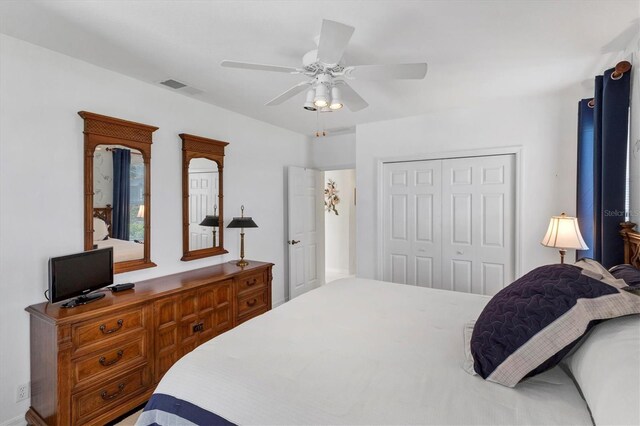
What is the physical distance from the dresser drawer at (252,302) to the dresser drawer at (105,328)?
1023 millimetres

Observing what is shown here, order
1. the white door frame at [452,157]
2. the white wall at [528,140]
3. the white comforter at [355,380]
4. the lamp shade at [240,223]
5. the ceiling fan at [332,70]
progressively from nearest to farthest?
1. the white comforter at [355,380]
2. the ceiling fan at [332,70]
3. the white wall at [528,140]
4. the white door frame at [452,157]
5. the lamp shade at [240,223]

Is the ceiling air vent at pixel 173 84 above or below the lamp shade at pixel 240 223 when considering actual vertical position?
above

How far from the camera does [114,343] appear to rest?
217 centimetres

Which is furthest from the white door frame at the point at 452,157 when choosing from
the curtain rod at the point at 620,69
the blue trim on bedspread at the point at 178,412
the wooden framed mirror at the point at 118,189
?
the blue trim on bedspread at the point at 178,412

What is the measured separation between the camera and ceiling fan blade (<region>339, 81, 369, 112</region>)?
2.18m

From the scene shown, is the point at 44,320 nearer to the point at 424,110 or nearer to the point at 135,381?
the point at 135,381

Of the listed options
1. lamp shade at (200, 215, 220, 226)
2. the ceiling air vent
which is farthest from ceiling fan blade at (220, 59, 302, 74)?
lamp shade at (200, 215, 220, 226)

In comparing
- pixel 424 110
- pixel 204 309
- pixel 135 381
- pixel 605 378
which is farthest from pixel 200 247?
pixel 605 378

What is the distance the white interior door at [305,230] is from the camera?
4617 millimetres

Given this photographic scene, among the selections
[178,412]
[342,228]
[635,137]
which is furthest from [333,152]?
[178,412]

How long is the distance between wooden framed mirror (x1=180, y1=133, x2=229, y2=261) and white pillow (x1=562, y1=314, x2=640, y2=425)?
3083 millimetres

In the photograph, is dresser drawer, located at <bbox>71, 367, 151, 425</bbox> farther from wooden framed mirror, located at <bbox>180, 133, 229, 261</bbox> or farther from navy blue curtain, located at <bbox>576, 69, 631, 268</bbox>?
navy blue curtain, located at <bbox>576, 69, 631, 268</bbox>

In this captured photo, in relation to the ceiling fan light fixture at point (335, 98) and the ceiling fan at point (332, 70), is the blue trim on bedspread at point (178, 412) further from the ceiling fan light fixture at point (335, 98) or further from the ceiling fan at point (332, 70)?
the ceiling fan light fixture at point (335, 98)

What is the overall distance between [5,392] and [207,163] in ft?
7.67
